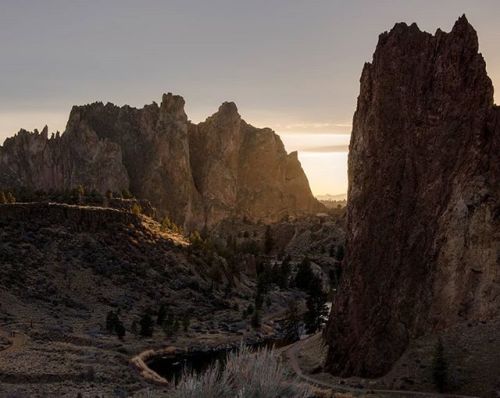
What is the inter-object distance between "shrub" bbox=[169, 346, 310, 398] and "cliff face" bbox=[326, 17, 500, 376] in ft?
103

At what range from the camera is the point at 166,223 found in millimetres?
152125

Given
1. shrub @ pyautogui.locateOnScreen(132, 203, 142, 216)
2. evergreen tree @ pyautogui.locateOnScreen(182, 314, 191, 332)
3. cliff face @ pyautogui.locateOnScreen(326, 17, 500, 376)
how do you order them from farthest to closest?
shrub @ pyautogui.locateOnScreen(132, 203, 142, 216)
evergreen tree @ pyautogui.locateOnScreen(182, 314, 191, 332)
cliff face @ pyautogui.locateOnScreen(326, 17, 500, 376)

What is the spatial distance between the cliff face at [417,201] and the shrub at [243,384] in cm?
3132

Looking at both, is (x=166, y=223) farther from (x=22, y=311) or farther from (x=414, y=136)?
(x=414, y=136)

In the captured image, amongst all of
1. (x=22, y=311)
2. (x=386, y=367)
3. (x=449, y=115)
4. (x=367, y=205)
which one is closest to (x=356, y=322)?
(x=386, y=367)

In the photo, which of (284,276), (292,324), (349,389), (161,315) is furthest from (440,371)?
(284,276)

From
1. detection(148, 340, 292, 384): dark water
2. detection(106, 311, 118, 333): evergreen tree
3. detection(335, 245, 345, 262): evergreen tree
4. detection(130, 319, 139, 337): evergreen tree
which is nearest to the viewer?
detection(148, 340, 292, 384): dark water

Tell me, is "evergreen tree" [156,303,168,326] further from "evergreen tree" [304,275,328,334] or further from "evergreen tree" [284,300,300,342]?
"evergreen tree" [304,275,328,334]

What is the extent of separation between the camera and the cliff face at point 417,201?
191 ft

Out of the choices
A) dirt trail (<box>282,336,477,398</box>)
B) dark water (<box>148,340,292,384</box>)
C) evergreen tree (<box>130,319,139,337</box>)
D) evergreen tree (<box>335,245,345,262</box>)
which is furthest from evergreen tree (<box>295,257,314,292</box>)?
dirt trail (<box>282,336,477,398</box>)

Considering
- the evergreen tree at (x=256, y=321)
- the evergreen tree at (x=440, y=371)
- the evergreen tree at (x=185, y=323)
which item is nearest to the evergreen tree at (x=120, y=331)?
the evergreen tree at (x=185, y=323)

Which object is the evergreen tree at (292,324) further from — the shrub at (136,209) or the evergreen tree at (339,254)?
the evergreen tree at (339,254)

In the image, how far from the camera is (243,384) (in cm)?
2866

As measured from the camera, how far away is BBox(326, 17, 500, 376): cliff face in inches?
2287
